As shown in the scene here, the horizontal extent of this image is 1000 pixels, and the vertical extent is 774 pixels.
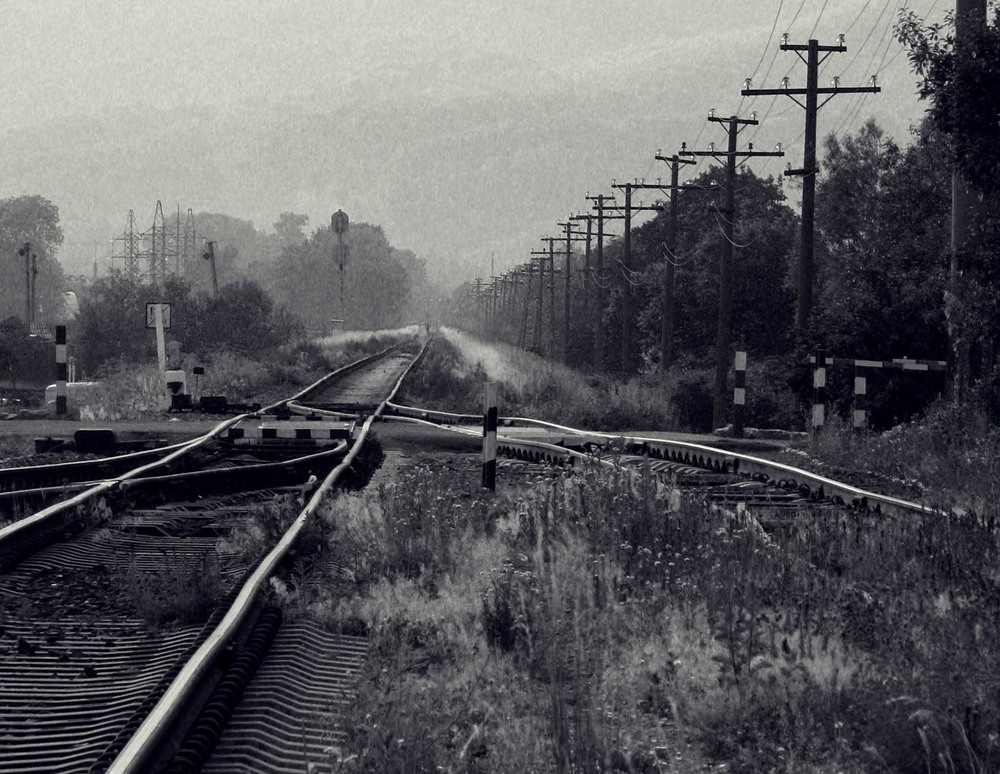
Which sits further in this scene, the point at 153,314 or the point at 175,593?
the point at 153,314

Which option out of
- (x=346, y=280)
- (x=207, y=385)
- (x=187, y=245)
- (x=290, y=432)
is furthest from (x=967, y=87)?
(x=346, y=280)

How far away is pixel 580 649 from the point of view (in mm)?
5234

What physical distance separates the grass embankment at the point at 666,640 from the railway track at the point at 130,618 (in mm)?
535

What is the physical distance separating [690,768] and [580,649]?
974 millimetres

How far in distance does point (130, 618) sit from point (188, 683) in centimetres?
188

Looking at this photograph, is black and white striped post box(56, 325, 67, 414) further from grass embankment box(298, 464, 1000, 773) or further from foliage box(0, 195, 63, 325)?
foliage box(0, 195, 63, 325)

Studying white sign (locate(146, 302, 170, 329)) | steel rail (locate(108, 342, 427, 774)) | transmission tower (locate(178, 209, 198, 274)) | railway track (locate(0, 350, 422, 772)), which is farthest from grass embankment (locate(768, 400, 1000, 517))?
transmission tower (locate(178, 209, 198, 274))

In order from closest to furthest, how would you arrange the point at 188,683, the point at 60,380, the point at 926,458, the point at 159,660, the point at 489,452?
the point at 188,683 < the point at 159,660 < the point at 489,452 < the point at 926,458 < the point at 60,380

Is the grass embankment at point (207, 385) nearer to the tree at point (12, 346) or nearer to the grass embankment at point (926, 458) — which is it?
the grass embankment at point (926, 458)

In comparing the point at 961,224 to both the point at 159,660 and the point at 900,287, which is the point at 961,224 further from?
the point at 159,660

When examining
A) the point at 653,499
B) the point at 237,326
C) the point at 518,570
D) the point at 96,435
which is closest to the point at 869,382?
the point at 96,435

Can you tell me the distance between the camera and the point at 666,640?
18.9 feet

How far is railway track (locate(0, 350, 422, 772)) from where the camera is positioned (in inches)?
177

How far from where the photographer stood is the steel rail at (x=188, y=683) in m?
3.97
